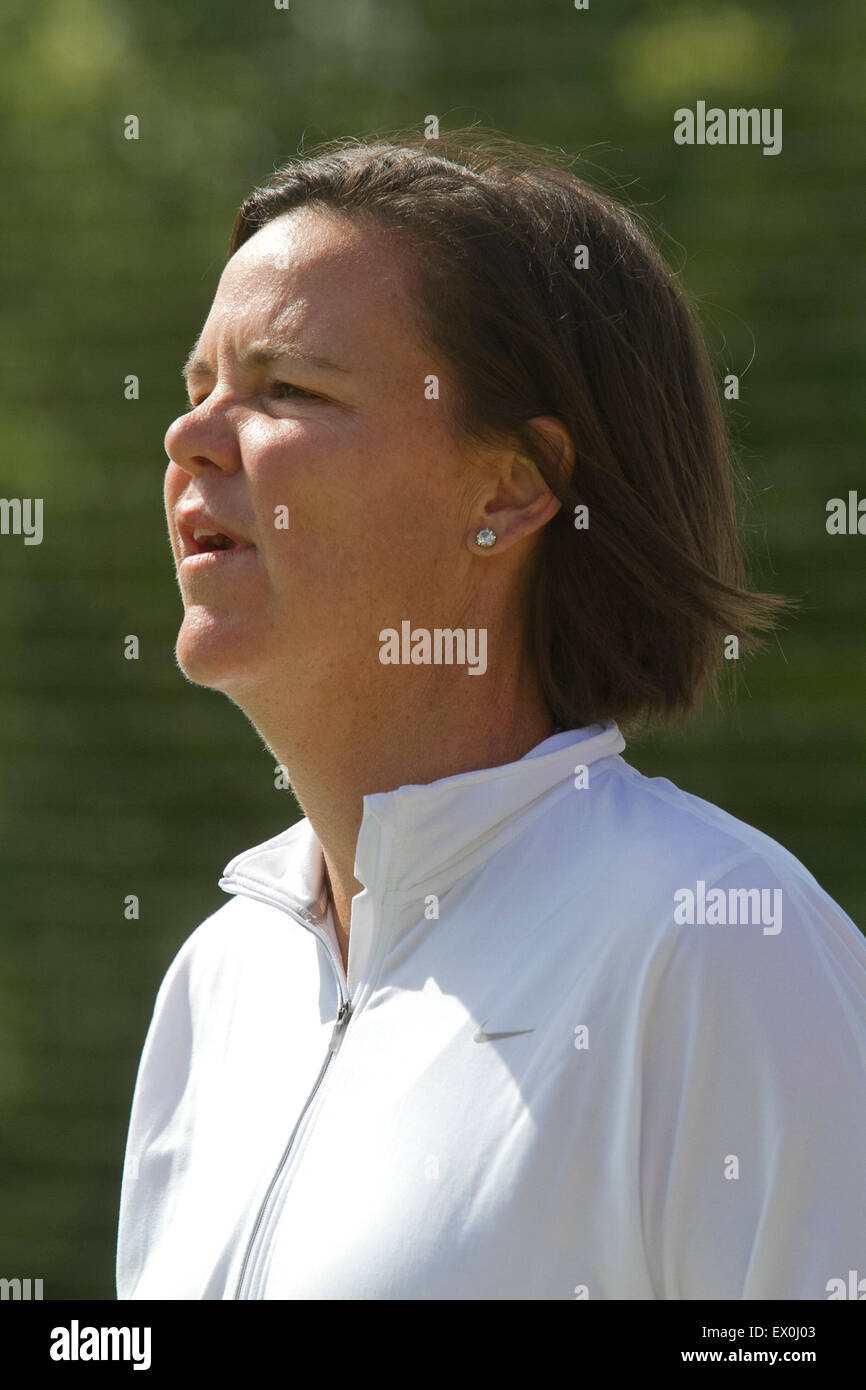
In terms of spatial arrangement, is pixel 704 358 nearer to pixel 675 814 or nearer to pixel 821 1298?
pixel 675 814

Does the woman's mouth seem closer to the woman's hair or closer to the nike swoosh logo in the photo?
the woman's hair

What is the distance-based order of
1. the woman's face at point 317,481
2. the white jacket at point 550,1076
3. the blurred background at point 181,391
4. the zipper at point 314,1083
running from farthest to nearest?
the blurred background at point 181,391, the woman's face at point 317,481, the zipper at point 314,1083, the white jacket at point 550,1076

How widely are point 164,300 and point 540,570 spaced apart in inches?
79.9

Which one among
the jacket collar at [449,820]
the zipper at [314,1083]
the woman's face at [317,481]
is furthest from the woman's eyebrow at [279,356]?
the zipper at [314,1083]

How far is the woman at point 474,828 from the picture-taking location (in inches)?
41.9

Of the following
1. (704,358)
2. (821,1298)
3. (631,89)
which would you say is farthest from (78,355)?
(821,1298)

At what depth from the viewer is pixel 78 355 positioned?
3.29 metres

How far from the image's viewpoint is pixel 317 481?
129 centimetres

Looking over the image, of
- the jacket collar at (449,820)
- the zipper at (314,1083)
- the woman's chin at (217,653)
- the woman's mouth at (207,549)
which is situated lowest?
the zipper at (314,1083)

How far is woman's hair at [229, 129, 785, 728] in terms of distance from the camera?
4.50ft

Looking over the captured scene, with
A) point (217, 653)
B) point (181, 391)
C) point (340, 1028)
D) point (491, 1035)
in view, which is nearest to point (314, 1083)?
point (340, 1028)

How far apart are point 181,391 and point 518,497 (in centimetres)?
196

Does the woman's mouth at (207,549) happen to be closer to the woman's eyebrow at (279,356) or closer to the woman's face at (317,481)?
the woman's face at (317,481)

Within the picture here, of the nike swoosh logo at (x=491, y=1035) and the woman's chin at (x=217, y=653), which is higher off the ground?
the woman's chin at (x=217, y=653)
